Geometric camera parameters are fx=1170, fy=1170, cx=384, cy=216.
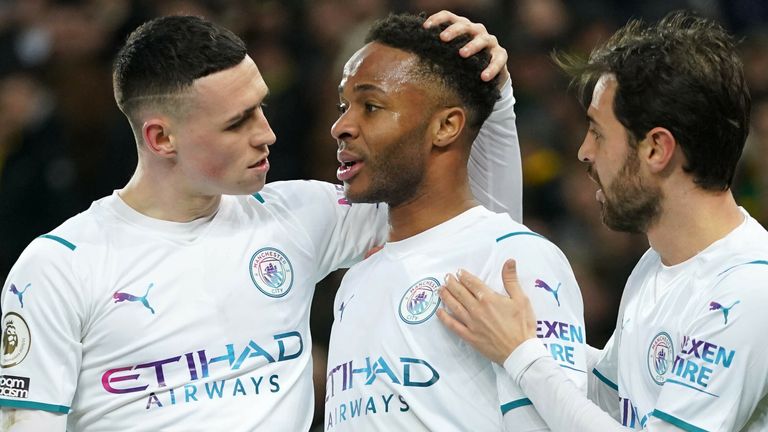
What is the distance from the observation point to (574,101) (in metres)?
8.25

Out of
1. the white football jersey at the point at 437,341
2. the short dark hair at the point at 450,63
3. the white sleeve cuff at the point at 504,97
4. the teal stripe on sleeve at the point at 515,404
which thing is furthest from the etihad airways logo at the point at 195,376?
the white sleeve cuff at the point at 504,97

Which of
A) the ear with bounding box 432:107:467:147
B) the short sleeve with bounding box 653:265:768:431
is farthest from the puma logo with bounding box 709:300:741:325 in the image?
the ear with bounding box 432:107:467:147

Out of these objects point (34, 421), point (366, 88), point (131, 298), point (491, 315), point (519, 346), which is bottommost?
point (34, 421)

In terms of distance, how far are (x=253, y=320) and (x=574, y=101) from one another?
15.0 feet

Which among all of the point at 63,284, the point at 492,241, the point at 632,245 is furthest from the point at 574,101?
the point at 63,284

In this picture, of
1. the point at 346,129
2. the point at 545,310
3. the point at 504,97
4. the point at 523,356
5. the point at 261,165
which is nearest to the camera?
the point at 523,356

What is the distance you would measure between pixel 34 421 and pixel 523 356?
5.43ft

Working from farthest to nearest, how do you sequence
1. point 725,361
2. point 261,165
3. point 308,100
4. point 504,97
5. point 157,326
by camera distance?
point 308,100, point 504,97, point 261,165, point 157,326, point 725,361

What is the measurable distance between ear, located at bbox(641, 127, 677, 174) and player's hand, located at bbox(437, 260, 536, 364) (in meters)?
0.55

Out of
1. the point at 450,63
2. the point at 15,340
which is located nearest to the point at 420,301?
the point at 450,63

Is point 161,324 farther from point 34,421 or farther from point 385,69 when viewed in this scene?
point 385,69

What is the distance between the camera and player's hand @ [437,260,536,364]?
375 cm

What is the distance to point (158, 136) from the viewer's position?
436 cm

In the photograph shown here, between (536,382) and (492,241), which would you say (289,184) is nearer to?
(492,241)
